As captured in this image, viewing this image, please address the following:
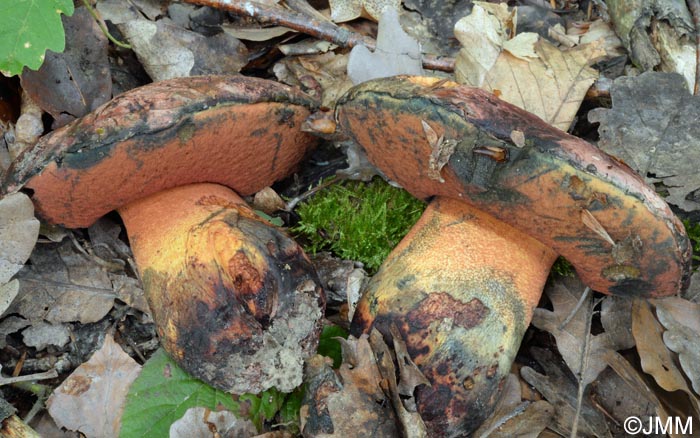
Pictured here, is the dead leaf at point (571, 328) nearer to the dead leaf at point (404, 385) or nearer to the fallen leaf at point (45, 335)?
the dead leaf at point (404, 385)

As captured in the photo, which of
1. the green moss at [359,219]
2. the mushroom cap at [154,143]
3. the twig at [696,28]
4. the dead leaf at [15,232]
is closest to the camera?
the mushroom cap at [154,143]

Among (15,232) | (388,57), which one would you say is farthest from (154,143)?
(388,57)

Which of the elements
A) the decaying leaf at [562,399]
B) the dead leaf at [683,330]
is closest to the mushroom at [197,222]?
the decaying leaf at [562,399]

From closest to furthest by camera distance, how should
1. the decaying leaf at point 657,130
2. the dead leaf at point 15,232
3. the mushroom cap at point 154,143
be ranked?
the mushroom cap at point 154,143 → the dead leaf at point 15,232 → the decaying leaf at point 657,130

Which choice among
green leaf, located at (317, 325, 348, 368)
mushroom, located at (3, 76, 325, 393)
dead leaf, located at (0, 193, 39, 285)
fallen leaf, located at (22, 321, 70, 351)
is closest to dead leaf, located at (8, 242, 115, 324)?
fallen leaf, located at (22, 321, 70, 351)

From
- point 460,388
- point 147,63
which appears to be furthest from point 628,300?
point 147,63

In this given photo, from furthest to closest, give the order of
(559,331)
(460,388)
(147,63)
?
1. (147,63)
2. (559,331)
3. (460,388)

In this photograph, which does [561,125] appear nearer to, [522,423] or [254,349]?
[522,423]
